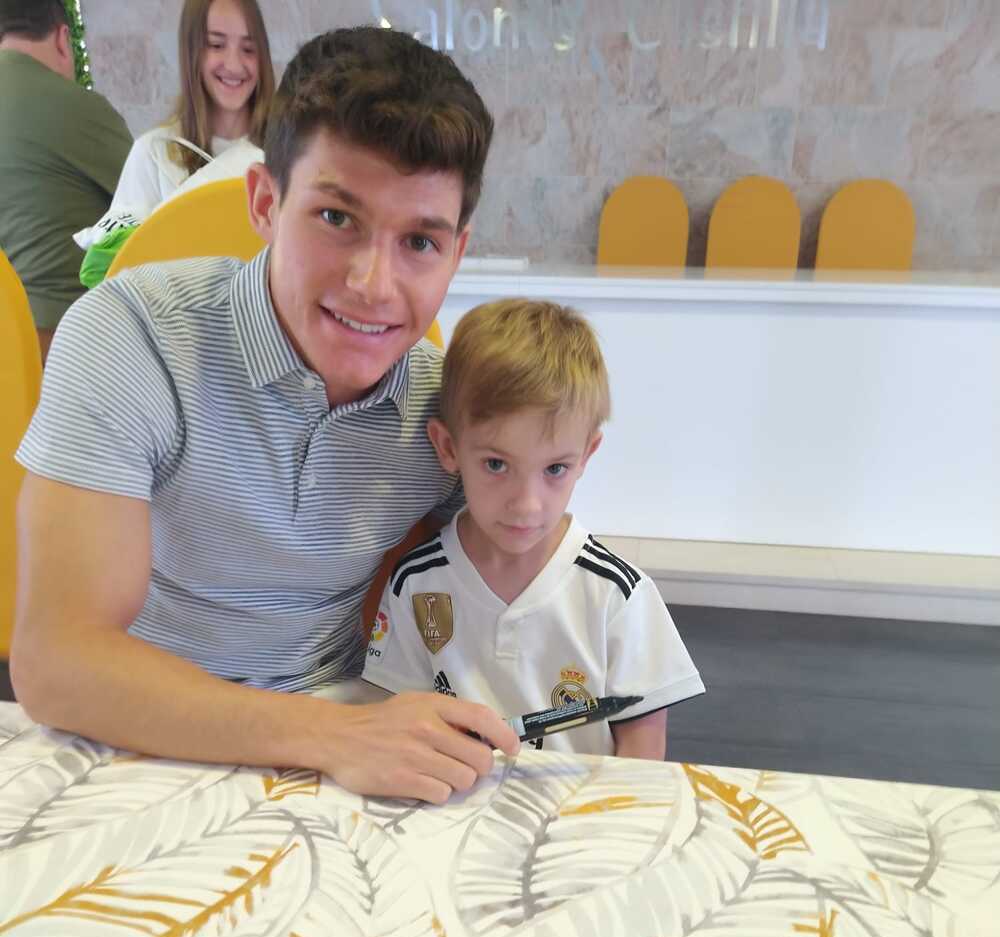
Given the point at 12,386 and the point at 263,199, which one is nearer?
the point at 263,199

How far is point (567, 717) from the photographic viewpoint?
26.9 inches

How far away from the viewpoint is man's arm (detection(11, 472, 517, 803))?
0.62m

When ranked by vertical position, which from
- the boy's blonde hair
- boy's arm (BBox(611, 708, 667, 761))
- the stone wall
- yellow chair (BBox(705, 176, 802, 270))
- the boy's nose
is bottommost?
boy's arm (BBox(611, 708, 667, 761))

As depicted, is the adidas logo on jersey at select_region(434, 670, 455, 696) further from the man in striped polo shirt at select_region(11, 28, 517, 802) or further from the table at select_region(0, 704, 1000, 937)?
the table at select_region(0, 704, 1000, 937)

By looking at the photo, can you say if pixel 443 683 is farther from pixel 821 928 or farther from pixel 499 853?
pixel 821 928

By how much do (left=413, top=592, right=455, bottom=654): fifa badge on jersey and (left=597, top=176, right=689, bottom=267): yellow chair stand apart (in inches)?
124

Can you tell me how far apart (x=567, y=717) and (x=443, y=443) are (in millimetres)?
415

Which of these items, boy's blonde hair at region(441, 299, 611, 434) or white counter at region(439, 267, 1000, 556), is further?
white counter at region(439, 267, 1000, 556)

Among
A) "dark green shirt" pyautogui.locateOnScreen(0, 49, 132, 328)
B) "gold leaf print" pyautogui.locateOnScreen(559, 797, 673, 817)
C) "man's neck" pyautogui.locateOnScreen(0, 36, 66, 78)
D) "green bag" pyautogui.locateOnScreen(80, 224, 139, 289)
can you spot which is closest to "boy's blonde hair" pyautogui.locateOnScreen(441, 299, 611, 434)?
"gold leaf print" pyautogui.locateOnScreen(559, 797, 673, 817)

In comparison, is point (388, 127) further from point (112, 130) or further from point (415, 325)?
point (112, 130)

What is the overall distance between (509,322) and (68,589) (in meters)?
0.55

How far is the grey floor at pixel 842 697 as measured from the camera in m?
1.91

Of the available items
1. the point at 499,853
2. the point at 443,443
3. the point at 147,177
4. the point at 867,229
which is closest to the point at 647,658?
the point at 443,443

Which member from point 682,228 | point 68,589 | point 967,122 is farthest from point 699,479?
point 967,122
